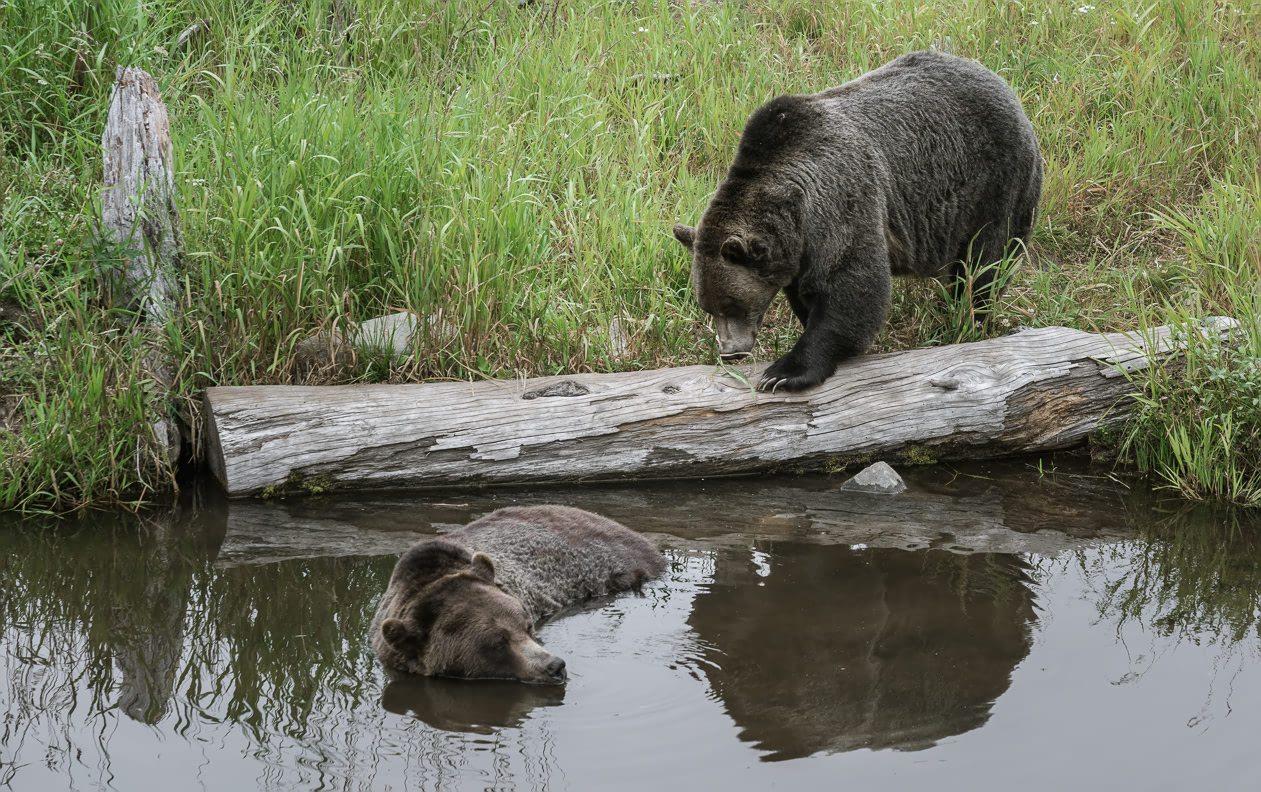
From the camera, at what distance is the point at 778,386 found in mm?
6004

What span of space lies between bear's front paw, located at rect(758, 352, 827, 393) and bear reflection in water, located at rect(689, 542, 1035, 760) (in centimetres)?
109

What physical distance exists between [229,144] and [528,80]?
2807 mm

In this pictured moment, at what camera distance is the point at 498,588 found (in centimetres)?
413

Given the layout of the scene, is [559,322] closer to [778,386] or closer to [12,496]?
[778,386]

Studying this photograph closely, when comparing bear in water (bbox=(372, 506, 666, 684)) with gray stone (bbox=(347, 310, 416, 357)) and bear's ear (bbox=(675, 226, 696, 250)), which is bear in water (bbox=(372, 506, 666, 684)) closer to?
gray stone (bbox=(347, 310, 416, 357))

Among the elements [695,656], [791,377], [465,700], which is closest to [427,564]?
[465,700]

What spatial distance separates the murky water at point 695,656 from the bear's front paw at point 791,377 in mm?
680

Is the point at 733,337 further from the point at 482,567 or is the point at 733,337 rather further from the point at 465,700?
the point at 465,700

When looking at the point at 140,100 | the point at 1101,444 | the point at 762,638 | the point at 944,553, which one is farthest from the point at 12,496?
the point at 1101,444

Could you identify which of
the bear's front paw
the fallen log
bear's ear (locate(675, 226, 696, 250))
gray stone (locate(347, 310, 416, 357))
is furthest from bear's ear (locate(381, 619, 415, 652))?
bear's ear (locate(675, 226, 696, 250))

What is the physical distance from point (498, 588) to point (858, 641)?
140cm

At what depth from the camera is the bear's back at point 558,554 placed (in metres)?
4.46

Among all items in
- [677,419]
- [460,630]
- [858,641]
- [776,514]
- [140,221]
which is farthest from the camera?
[677,419]

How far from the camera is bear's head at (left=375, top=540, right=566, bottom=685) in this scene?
386 cm
